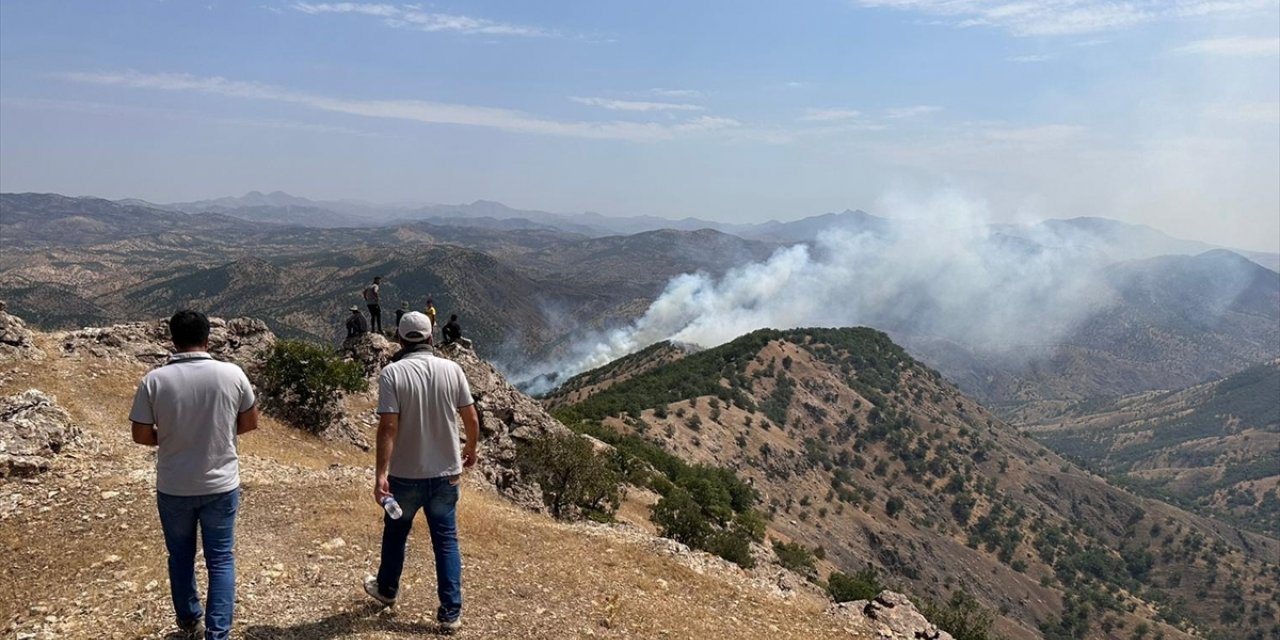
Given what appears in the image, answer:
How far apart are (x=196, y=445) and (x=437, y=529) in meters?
2.33

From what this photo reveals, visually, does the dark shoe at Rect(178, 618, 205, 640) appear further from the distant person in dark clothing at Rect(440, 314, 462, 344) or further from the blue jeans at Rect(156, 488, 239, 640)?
the distant person in dark clothing at Rect(440, 314, 462, 344)

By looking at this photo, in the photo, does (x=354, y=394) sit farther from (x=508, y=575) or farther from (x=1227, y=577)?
(x=1227, y=577)

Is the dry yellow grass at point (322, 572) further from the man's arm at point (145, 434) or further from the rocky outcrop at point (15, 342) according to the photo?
the rocky outcrop at point (15, 342)

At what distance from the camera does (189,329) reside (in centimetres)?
603

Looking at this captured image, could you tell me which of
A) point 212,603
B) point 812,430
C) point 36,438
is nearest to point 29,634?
point 212,603

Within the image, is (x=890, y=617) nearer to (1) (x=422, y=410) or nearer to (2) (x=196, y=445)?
(1) (x=422, y=410)

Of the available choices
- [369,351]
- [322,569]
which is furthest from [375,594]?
[369,351]

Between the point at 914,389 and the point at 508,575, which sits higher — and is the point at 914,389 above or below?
below

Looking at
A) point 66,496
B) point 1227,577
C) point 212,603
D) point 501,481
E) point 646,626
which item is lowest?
point 1227,577

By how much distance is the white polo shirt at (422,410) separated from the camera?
265 inches

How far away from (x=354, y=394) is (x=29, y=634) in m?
17.2

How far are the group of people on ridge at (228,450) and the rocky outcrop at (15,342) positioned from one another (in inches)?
615

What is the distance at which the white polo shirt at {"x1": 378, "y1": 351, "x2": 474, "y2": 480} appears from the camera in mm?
6734

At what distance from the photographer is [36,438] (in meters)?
11.7
